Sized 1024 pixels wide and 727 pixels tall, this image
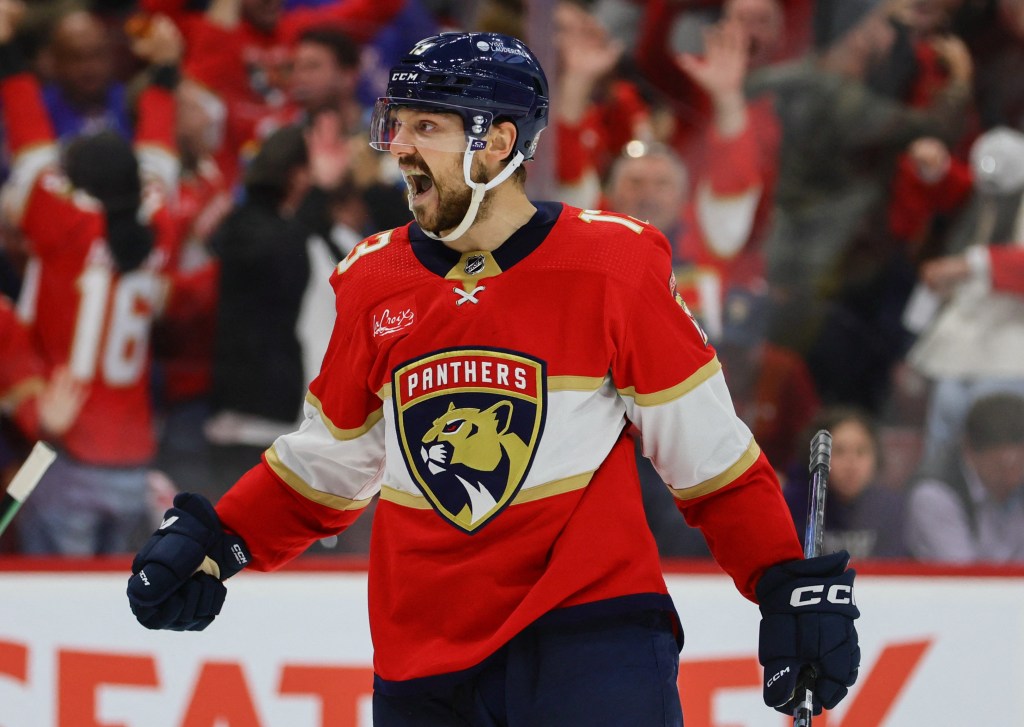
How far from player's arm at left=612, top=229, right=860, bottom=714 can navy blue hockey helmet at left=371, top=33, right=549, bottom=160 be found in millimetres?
256

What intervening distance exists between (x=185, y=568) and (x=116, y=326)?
7.44 feet

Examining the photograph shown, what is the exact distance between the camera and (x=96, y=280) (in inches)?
161

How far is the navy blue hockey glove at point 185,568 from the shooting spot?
1.96 metres

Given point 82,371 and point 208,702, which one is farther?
point 82,371

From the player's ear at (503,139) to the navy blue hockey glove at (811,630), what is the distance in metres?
0.64

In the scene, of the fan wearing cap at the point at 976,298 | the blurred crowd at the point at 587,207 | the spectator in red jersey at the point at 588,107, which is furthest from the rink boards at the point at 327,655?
the spectator in red jersey at the point at 588,107

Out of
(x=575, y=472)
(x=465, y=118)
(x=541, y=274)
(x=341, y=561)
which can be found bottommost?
(x=341, y=561)

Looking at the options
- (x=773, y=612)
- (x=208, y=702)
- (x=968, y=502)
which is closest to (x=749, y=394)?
(x=968, y=502)

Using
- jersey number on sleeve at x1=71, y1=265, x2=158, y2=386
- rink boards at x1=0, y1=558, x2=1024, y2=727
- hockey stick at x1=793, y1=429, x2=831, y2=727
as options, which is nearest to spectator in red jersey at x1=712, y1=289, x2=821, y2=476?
rink boards at x1=0, y1=558, x2=1024, y2=727

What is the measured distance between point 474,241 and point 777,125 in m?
2.57

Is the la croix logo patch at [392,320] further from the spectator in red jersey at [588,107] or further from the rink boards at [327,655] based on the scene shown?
the spectator in red jersey at [588,107]

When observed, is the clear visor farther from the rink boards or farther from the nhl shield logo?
the rink boards

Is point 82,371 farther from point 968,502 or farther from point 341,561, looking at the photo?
point 968,502

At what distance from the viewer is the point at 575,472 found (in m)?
1.83
